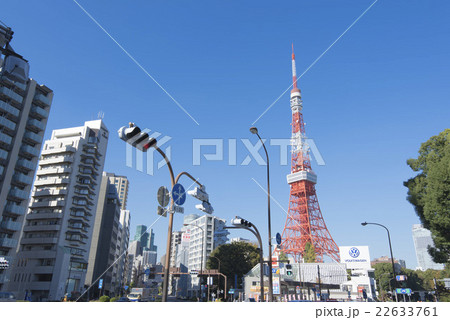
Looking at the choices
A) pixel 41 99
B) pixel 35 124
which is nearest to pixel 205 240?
pixel 35 124

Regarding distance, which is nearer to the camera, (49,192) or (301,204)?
(49,192)

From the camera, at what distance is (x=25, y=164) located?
44.2 m

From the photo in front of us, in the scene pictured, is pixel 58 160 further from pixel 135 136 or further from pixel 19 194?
pixel 135 136

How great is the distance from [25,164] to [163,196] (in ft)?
143

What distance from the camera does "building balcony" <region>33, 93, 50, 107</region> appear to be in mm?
48188

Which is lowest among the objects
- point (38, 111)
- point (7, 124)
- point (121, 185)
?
point (7, 124)

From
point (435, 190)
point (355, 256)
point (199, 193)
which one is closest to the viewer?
point (199, 193)

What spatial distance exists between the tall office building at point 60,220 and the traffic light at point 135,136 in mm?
50630

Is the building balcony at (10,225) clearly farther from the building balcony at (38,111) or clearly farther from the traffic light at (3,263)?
the building balcony at (38,111)

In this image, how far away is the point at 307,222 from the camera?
87250 millimetres

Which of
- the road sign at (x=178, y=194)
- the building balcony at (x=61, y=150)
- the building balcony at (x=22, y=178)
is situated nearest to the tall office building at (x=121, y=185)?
the building balcony at (x=61, y=150)

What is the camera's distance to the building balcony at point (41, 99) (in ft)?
158
